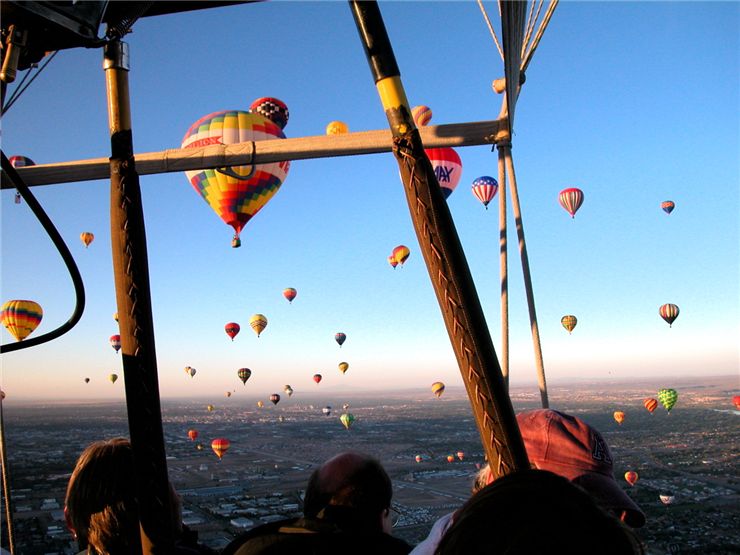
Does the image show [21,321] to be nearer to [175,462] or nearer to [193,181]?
[193,181]

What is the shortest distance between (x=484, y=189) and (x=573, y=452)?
22.9 meters

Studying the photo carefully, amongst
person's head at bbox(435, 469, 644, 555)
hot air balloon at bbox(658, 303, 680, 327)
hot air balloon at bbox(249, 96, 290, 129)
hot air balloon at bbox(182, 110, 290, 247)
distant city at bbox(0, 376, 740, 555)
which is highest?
hot air balloon at bbox(249, 96, 290, 129)

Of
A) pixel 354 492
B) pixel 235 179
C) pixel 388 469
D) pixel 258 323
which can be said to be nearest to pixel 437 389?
pixel 388 469

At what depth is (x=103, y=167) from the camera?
6.29ft

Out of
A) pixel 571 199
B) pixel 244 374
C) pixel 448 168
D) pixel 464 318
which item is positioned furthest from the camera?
pixel 244 374

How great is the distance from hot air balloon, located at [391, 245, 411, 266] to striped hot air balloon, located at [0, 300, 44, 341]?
17.1 m

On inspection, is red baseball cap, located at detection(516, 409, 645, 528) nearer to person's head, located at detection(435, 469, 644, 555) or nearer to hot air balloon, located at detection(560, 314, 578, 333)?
person's head, located at detection(435, 469, 644, 555)

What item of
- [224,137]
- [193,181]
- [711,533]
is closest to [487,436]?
[224,137]

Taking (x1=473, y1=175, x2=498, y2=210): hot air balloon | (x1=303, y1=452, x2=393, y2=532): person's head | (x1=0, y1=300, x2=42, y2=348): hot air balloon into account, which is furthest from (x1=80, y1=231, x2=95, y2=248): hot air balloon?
(x1=303, y1=452, x2=393, y2=532): person's head

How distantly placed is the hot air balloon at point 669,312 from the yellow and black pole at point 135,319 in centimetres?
3893

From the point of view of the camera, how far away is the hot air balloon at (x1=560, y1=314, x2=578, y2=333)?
36656mm

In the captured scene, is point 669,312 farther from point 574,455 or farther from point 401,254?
point 574,455

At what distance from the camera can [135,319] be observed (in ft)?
3.83

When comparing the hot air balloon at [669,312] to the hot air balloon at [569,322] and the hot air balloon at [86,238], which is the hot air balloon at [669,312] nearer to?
the hot air balloon at [569,322]
